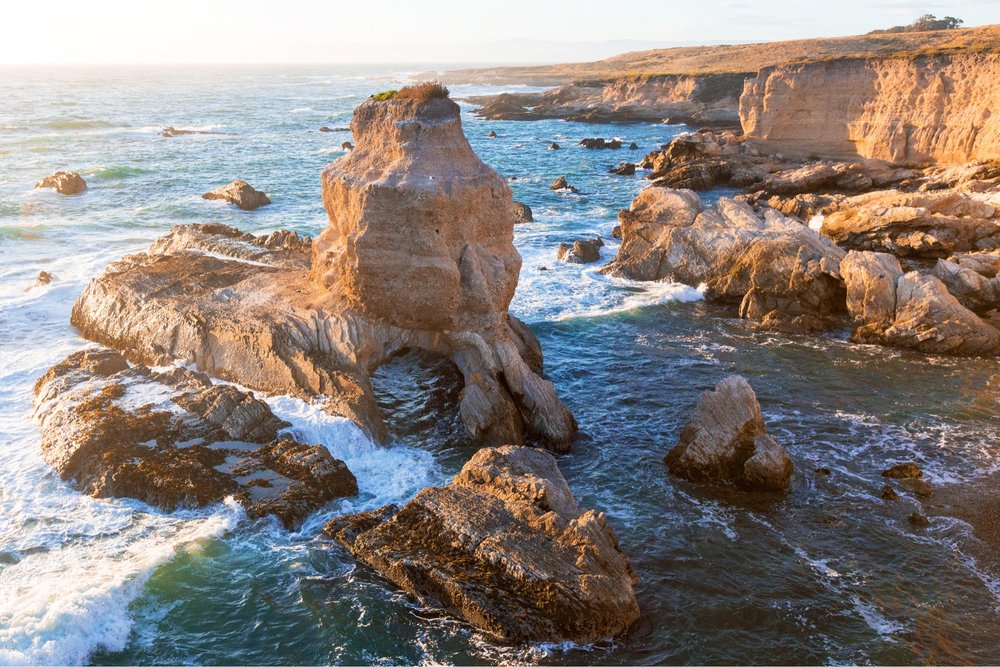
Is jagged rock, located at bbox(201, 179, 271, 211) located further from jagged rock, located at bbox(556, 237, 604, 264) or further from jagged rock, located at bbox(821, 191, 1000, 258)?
jagged rock, located at bbox(821, 191, 1000, 258)

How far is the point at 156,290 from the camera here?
74.9ft

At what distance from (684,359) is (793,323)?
191 inches

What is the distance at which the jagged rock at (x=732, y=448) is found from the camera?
55.7ft

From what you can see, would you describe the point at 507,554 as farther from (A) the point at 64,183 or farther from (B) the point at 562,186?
(A) the point at 64,183

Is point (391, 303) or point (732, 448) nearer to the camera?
point (732, 448)

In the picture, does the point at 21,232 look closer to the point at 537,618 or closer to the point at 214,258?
the point at 214,258

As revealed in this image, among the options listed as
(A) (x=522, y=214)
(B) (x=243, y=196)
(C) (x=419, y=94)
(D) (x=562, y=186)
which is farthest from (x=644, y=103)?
(C) (x=419, y=94)

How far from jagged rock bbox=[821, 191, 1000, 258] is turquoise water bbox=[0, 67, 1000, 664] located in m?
8.64

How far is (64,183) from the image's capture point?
→ 45.5 meters

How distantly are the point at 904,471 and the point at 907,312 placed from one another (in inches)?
382

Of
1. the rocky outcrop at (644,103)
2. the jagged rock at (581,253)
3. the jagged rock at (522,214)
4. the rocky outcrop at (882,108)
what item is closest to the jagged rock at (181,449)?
the jagged rock at (581,253)

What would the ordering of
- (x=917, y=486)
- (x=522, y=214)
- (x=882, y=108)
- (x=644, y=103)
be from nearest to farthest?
1. (x=917, y=486)
2. (x=522, y=214)
3. (x=882, y=108)
4. (x=644, y=103)

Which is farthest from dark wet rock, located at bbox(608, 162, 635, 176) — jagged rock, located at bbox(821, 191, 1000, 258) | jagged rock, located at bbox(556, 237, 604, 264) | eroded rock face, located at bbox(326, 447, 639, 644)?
eroded rock face, located at bbox(326, 447, 639, 644)

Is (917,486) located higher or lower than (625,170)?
lower
